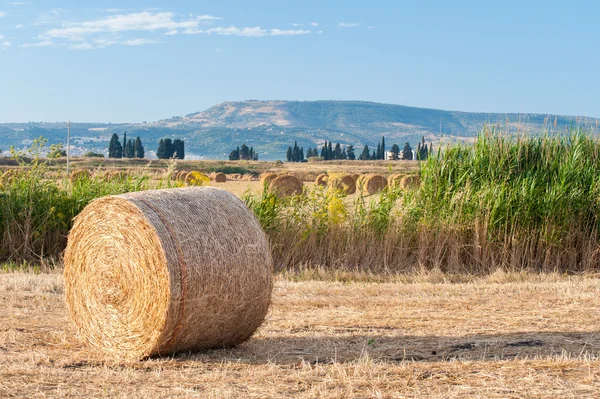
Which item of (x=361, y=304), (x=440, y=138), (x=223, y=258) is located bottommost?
(x=361, y=304)

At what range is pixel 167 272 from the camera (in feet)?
20.9

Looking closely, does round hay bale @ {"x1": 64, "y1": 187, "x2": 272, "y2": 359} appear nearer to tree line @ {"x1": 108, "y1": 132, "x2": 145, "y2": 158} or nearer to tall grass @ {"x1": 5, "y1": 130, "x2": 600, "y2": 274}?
tall grass @ {"x1": 5, "y1": 130, "x2": 600, "y2": 274}

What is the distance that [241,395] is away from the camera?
541 centimetres

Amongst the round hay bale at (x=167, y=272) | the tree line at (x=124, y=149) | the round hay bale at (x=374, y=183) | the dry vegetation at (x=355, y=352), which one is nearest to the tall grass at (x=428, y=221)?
the dry vegetation at (x=355, y=352)

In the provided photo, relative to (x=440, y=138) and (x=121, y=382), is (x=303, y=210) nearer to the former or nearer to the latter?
(x=440, y=138)

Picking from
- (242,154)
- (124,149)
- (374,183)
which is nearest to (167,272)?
(374,183)

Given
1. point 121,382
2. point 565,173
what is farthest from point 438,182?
point 121,382

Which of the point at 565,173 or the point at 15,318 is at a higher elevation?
the point at 565,173

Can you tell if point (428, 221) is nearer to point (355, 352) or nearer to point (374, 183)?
point (355, 352)

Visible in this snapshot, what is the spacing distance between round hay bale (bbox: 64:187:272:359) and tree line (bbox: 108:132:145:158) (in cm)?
8192

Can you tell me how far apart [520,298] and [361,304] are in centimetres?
209

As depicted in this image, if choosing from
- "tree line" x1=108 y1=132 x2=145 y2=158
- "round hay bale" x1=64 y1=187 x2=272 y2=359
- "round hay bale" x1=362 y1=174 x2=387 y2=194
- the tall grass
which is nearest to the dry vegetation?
"round hay bale" x1=64 y1=187 x2=272 y2=359

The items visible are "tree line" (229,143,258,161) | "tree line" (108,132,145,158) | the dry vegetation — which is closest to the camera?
the dry vegetation

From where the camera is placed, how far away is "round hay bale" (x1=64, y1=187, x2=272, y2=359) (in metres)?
6.46
